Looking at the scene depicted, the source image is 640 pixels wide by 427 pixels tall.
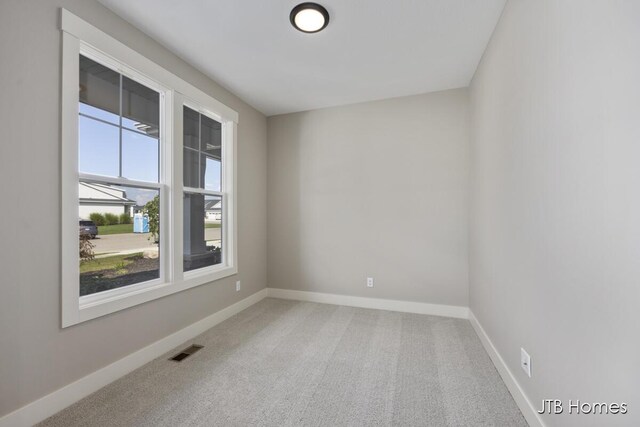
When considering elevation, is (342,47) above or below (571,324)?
above

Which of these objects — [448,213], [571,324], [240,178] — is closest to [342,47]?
[240,178]

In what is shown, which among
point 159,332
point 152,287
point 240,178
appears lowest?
point 159,332

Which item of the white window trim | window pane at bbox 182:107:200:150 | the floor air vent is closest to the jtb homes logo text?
the floor air vent

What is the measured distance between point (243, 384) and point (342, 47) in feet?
9.47

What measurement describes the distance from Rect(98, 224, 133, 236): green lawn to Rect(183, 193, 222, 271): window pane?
1.83ft

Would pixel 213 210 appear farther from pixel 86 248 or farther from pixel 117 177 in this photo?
pixel 86 248

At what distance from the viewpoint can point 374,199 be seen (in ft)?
11.8

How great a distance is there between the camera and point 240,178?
3510mm

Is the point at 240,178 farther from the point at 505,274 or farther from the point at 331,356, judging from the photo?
the point at 505,274

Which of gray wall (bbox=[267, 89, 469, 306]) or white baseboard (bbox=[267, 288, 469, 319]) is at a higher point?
gray wall (bbox=[267, 89, 469, 306])

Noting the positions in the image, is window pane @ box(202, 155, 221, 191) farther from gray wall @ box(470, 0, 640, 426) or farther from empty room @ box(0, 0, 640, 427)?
gray wall @ box(470, 0, 640, 426)

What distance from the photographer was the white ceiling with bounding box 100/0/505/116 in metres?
1.98

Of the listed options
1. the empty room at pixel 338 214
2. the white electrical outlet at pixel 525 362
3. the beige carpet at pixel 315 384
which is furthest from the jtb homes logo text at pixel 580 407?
the beige carpet at pixel 315 384

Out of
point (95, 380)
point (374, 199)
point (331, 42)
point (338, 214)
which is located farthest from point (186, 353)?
point (331, 42)
